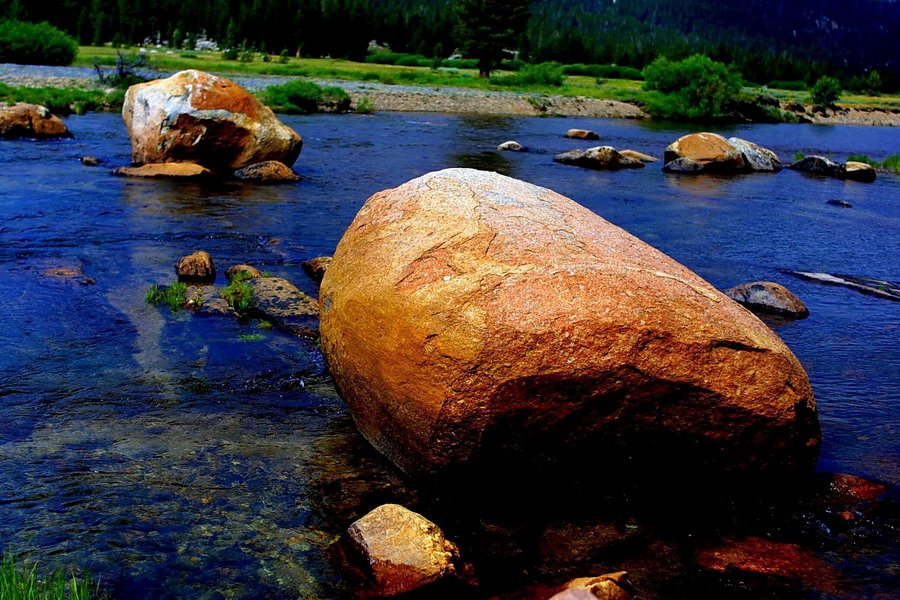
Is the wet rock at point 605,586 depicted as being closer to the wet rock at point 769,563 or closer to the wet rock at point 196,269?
the wet rock at point 769,563

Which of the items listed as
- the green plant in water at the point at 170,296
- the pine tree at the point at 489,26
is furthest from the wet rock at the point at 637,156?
the pine tree at the point at 489,26

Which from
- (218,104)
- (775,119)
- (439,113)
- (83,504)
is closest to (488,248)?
(83,504)

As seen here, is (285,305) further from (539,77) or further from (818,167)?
(539,77)

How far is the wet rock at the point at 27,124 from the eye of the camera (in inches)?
867

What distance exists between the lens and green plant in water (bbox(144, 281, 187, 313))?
9.60 m

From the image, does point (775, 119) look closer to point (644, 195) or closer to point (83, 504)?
point (644, 195)

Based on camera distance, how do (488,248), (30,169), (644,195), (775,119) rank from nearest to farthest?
(488,248) < (30,169) < (644,195) < (775,119)

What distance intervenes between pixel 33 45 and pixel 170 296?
44027mm

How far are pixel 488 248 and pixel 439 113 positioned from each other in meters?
34.7

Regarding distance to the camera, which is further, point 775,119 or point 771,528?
point 775,119

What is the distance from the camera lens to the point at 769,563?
5.29 m

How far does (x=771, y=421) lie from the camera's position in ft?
18.6

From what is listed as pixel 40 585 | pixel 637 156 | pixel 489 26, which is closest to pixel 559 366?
pixel 40 585

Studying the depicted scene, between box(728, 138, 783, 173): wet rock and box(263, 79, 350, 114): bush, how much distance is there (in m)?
16.8
